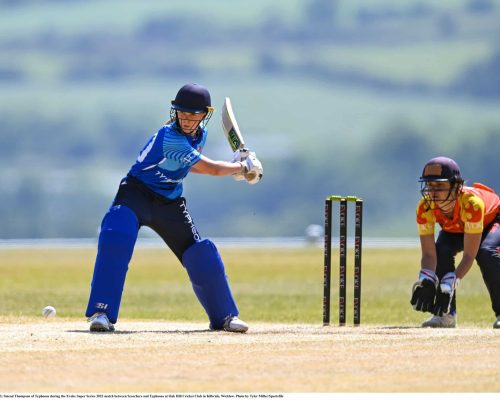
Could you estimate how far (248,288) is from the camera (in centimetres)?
2444

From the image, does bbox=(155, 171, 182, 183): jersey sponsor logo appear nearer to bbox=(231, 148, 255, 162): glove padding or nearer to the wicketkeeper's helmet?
bbox=(231, 148, 255, 162): glove padding

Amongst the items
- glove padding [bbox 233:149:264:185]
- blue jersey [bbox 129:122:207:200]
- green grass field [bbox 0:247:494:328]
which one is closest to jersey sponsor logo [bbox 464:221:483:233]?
glove padding [bbox 233:149:264:185]

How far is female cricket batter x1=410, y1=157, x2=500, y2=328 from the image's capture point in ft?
37.3

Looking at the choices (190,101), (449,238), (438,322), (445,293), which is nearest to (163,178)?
(190,101)

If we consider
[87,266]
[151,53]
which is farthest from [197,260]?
[151,53]

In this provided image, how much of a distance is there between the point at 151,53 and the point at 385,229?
36.3 meters

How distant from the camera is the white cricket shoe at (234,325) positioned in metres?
11.1

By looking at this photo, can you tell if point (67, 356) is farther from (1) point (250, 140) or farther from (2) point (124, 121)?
(2) point (124, 121)

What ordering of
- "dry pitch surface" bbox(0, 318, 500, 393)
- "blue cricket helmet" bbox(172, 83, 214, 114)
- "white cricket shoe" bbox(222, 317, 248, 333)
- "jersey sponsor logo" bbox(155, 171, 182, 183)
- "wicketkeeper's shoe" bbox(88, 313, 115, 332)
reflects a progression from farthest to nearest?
"white cricket shoe" bbox(222, 317, 248, 333) → "jersey sponsor logo" bbox(155, 171, 182, 183) → "blue cricket helmet" bbox(172, 83, 214, 114) → "wicketkeeper's shoe" bbox(88, 313, 115, 332) → "dry pitch surface" bbox(0, 318, 500, 393)

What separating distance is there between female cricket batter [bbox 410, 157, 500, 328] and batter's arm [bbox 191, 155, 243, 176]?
154cm

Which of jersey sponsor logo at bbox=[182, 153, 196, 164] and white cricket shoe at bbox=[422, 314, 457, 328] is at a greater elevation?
jersey sponsor logo at bbox=[182, 153, 196, 164]

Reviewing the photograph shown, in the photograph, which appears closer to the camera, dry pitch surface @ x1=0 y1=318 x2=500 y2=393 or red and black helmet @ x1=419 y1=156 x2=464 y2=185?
dry pitch surface @ x1=0 y1=318 x2=500 y2=393

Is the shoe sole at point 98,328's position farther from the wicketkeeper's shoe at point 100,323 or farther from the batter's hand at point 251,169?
the batter's hand at point 251,169

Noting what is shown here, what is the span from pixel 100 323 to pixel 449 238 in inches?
123
